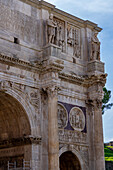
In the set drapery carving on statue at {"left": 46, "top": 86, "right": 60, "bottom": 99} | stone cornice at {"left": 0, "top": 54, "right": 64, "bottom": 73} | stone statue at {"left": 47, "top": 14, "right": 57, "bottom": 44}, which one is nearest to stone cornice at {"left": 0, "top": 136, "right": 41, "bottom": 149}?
drapery carving on statue at {"left": 46, "top": 86, "right": 60, "bottom": 99}

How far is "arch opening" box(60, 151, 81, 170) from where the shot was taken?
22.5 meters

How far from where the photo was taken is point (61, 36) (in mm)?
23297

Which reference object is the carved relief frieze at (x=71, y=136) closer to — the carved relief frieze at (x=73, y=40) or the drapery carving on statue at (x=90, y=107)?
the drapery carving on statue at (x=90, y=107)

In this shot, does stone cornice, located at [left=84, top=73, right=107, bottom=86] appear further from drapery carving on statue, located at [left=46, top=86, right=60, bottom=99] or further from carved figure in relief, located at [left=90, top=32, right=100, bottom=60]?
drapery carving on statue, located at [left=46, top=86, right=60, bottom=99]

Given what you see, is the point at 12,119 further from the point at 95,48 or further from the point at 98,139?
the point at 95,48

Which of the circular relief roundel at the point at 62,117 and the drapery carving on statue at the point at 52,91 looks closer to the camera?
the drapery carving on statue at the point at 52,91

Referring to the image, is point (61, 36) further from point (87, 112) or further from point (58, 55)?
point (87, 112)

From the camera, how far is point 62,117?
22141mm

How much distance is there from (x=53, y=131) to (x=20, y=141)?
1870 mm

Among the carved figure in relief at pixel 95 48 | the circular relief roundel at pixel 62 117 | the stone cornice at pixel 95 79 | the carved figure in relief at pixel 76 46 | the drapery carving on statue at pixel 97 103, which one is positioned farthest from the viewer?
the carved figure in relief at pixel 95 48

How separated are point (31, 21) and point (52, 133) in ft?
21.5

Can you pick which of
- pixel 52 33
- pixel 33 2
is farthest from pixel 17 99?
pixel 33 2

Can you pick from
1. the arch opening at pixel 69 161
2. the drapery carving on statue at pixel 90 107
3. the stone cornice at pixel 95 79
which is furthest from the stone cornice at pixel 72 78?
the arch opening at pixel 69 161

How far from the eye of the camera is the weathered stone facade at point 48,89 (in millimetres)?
20172
